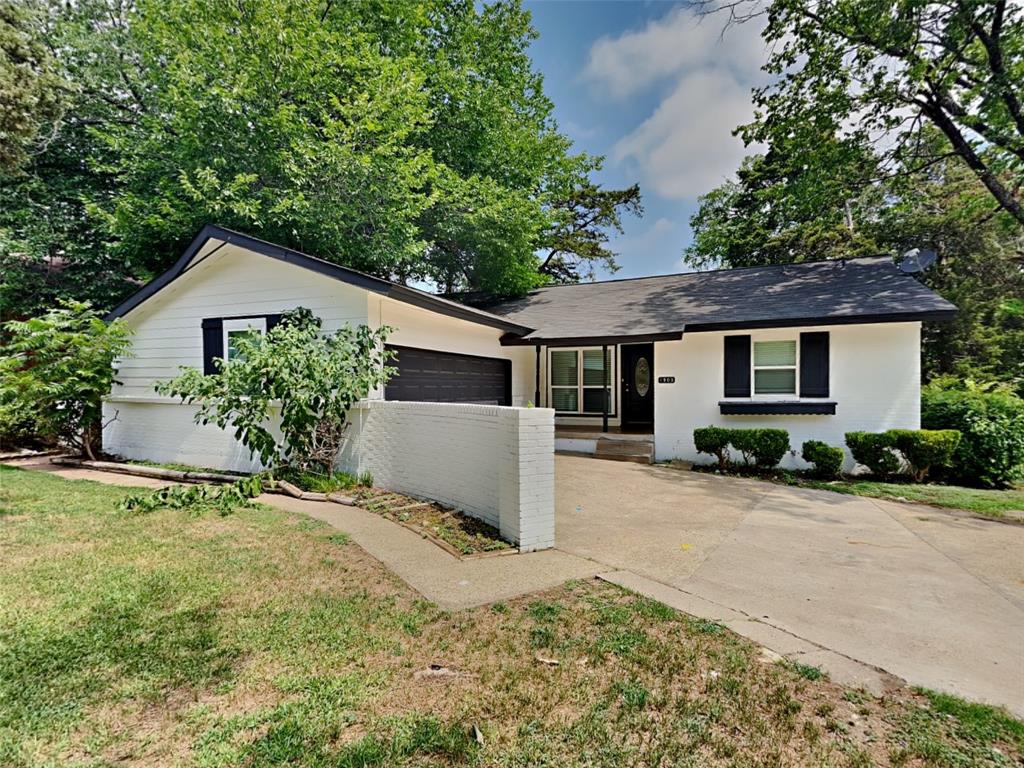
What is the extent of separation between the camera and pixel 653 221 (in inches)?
1005

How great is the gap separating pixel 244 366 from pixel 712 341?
9.36 m

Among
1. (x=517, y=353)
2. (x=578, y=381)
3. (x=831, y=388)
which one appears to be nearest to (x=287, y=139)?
(x=517, y=353)

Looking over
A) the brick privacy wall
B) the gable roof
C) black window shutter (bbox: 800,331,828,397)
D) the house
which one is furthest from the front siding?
the brick privacy wall

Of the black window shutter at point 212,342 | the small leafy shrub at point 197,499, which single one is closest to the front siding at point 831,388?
the small leafy shrub at point 197,499

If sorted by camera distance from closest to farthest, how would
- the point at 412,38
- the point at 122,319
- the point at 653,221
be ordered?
the point at 122,319 → the point at 412,38 → the point at 653,221

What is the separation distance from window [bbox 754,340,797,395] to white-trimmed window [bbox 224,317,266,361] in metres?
10.3

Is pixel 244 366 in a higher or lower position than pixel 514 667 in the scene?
higher

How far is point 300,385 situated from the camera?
707cm

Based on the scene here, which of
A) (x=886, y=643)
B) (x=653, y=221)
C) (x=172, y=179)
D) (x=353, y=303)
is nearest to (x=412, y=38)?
(x=172, y=179)

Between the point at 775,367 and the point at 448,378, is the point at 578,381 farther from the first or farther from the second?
the point at 775,367

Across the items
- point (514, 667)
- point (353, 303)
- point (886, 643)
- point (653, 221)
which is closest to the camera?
point (514, 667)

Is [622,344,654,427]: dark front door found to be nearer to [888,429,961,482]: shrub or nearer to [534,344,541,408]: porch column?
[534,344,541,408]: porch column

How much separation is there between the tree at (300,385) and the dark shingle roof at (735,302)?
523 cm

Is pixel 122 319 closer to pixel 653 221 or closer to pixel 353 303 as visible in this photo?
pixel 353 303
